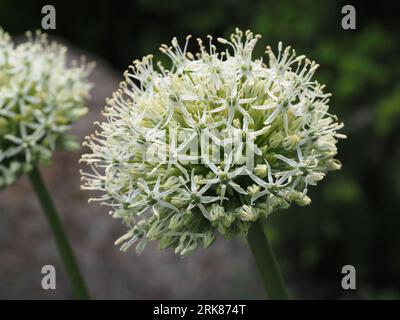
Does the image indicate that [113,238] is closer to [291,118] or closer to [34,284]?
[34,284]

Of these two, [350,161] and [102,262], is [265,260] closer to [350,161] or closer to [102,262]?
[102,262]

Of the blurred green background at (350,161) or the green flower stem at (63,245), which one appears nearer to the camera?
the green flower stem at (63,245)

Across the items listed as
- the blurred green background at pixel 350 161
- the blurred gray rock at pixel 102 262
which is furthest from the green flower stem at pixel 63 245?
the blurred green background at pixel 350 161

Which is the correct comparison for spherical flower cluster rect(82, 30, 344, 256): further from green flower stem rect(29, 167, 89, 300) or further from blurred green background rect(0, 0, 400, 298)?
blurred green background rect(0, 0, 400, 298)

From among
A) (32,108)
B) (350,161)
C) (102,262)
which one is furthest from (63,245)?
(350,161)

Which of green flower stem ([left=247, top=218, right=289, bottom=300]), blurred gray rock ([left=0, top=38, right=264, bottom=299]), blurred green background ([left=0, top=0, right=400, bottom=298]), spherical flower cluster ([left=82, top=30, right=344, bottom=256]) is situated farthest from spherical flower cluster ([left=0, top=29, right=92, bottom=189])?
blurred green background ([left=0, top=0, right=400, bottom=298])

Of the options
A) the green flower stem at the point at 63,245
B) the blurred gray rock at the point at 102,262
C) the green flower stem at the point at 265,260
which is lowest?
the green flower stem at the point at 265,260

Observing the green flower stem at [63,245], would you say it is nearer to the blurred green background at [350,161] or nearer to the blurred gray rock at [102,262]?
the blurred gray rock at [102,262]
